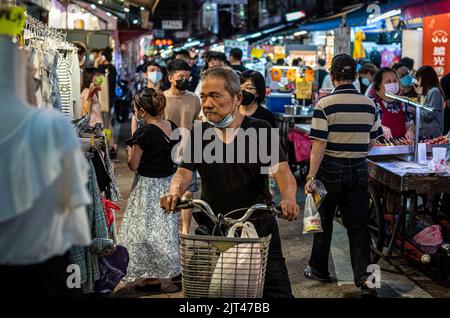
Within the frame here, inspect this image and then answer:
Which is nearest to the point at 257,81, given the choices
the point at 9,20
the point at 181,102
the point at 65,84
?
the point at 181,102

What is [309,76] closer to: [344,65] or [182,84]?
[182,84]

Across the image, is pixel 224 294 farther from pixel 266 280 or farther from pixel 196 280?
pixel 266 280

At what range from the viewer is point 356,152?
22.4 feet

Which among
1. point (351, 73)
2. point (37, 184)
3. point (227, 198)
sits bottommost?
point (227, 198)

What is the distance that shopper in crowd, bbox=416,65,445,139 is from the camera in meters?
10.1

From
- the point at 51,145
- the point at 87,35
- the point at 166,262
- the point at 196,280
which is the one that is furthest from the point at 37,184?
the point at 87,35

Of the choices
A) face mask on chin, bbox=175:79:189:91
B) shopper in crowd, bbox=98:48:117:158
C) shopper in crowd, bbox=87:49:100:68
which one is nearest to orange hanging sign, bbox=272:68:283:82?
shopper in crowd, bbox=98:48:117:158

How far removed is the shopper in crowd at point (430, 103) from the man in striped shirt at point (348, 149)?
11.2 ft

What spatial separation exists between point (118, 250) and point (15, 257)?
9.63 feet

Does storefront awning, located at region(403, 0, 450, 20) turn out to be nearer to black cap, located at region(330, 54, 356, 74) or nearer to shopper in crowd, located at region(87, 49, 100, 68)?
shopper in crowd, located at region(87, 49, 100, 68)

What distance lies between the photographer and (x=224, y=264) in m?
3.65

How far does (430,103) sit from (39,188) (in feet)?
27.4

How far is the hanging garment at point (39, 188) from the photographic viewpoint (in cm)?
284

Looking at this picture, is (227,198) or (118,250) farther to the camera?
(118,250)
